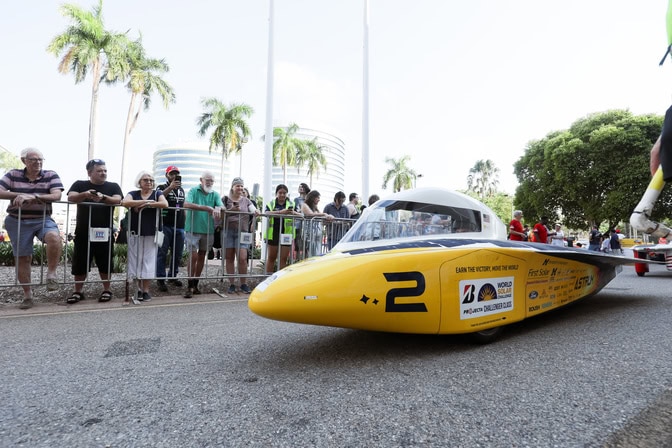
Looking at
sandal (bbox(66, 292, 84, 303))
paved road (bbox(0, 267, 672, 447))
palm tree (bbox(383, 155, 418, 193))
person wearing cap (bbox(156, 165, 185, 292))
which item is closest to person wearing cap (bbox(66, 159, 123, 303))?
sandal (bbox(66, 292, 84, 303))

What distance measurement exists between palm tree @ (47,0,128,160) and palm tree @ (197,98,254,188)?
10.1m

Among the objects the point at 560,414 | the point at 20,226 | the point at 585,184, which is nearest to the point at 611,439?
the point at 560,414

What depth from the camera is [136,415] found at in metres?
1.59

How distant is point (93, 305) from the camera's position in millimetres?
4230

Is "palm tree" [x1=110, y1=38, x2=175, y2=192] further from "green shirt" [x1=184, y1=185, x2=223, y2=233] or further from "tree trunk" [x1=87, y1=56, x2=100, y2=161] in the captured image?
"green shirt" [x1=184, y1=185, x2=223, y2=233]

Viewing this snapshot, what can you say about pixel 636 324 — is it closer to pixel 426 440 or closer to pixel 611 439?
pixel 611 439

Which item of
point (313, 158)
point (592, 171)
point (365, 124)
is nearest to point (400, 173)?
point (313, 158)

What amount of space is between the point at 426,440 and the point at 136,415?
1.22 m

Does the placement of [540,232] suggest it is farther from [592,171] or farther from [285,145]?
[285,145]

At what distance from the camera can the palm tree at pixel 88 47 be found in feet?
61.6

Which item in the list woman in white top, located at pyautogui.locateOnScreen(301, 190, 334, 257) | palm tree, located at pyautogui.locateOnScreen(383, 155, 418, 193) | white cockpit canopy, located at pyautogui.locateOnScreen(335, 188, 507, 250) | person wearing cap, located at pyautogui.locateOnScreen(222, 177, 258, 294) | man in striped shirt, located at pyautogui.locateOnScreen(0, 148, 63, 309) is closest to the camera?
white cockpit canopy, located at pyautogui.locateOnScreen(335, 188, 507, 250)

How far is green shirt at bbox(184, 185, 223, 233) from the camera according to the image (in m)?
5.22

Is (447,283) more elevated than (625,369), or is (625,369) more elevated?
(447,283)

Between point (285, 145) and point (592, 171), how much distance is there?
24.3 m
